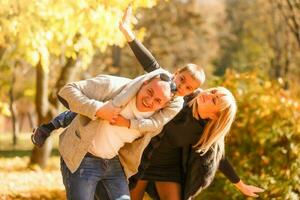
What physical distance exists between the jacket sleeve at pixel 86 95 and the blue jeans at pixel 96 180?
381 mm

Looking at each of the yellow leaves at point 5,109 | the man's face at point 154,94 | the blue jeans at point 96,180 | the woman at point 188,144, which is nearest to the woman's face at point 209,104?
the woman at point 188,144

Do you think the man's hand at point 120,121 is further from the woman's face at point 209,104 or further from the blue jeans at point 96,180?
the woman's face at point 209,104

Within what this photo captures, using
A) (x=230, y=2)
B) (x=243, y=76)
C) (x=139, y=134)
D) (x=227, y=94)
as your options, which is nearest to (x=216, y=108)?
(x=227, y=94)

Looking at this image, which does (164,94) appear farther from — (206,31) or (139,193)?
(206,31)

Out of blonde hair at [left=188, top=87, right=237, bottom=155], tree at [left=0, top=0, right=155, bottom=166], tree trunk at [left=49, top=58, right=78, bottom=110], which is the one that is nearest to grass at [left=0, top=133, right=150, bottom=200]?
tree trunk at [left=49, top=58, right=78, bottom=110]

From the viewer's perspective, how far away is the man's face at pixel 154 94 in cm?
Result: 434

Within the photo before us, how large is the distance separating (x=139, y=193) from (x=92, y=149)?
1474mm

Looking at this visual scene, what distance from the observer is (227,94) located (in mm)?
5086

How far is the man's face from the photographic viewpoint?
4.34 metres

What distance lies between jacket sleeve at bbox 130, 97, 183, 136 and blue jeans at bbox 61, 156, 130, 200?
35 centimetres

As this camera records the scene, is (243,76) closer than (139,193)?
No

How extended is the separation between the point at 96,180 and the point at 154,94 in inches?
29.8

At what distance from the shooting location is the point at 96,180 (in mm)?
4500

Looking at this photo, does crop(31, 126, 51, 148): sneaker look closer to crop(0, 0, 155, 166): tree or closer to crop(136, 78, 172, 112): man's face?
crop(136, 78, 172, 112): man's face
